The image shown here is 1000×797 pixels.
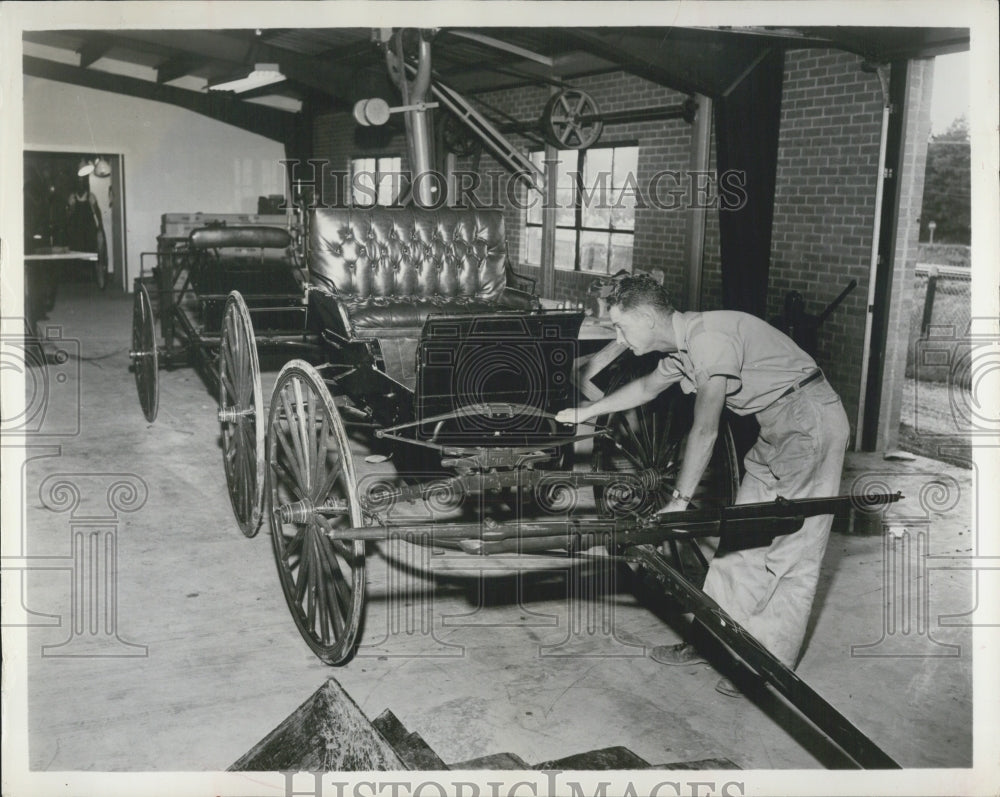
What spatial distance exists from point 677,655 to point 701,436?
1.10 meters

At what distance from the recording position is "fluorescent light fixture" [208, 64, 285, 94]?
40.4ft

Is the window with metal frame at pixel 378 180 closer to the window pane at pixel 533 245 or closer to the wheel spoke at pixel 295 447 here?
the window pane at pixel 533 245

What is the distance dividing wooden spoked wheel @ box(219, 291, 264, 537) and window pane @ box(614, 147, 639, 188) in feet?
17.5

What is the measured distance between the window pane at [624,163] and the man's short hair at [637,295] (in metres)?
6.15

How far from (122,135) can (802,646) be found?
1516cm

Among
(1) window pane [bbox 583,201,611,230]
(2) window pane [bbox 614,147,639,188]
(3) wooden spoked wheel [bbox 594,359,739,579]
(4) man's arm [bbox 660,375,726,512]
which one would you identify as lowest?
(3) wooden spoked wheel [bbox 594,359,739,579]

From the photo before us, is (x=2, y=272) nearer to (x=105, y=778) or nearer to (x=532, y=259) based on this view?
(x=105, y=778)

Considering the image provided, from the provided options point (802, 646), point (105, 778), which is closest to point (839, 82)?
point (802, 646)

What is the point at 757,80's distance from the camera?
6652 mm

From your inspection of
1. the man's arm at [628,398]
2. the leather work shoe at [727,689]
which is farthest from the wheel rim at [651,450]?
the leather work shoe at [727,689]

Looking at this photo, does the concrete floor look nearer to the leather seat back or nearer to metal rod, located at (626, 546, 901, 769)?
metal rod, located at (626, 546, 901, 769)

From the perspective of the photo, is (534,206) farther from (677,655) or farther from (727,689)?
(727,689)

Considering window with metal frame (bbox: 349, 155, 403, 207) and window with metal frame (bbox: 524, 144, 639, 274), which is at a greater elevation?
Answer: window with metal frame (bbox: 349, 155, 403, 207)

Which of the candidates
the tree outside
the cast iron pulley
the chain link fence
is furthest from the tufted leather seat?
Result: the tree outside
